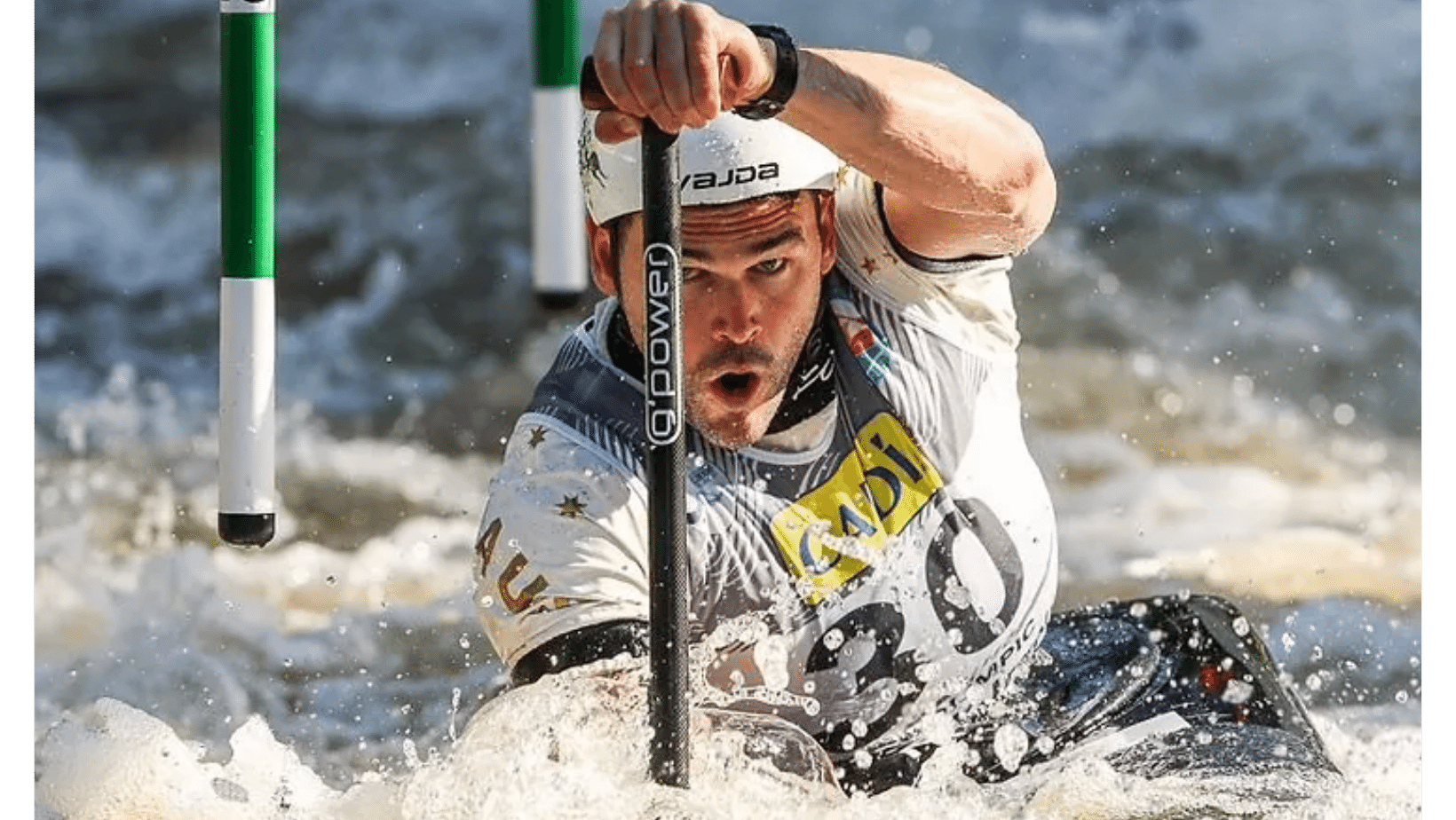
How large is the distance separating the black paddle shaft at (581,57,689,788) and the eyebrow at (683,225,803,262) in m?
0.18

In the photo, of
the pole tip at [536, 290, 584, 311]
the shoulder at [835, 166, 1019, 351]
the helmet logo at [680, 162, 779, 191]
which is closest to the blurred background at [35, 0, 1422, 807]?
the pole tip at [536, 290, 584, 311]

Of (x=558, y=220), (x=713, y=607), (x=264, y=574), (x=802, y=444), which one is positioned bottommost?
(x=264, y=574)

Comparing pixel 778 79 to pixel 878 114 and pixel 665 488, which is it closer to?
pixel 878 114

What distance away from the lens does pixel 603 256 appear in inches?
69.3

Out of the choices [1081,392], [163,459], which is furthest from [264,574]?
[1081,392]

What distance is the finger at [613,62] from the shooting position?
1.39 metres

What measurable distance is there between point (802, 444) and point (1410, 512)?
1.59 metres

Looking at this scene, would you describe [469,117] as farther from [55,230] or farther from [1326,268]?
[1326,268]

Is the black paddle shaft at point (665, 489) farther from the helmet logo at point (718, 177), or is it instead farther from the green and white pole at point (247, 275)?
the green and white pole at point (247, 275)

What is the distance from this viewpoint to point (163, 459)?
9.57ft

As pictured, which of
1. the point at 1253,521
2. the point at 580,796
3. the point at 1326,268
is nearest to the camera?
the point at 580,796

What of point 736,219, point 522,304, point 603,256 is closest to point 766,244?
point 736,219

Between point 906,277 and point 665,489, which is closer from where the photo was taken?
point 665,489

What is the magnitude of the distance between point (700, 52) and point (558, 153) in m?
0.44
